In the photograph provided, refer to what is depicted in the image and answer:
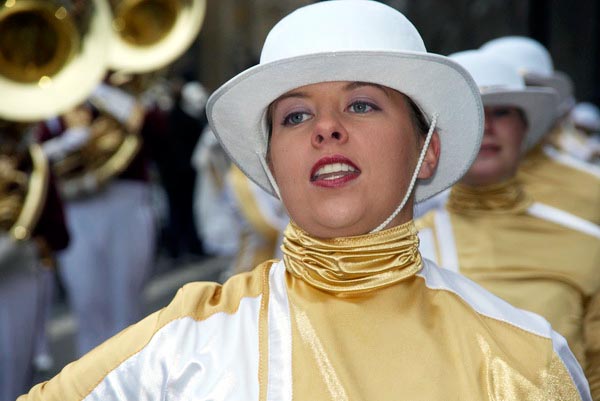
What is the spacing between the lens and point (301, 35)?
252cm

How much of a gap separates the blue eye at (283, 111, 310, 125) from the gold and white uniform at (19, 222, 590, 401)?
0.25 m

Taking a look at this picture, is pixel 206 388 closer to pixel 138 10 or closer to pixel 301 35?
pixel 301 35

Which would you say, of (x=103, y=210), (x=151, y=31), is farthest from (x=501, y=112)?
(x=151, y=31)

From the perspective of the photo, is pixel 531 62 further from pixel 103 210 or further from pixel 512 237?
pixel 103 210

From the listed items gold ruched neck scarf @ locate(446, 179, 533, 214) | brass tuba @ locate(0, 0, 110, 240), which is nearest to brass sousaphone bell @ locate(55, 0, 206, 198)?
brass tuba @ locate(0, 0, 110, 240)

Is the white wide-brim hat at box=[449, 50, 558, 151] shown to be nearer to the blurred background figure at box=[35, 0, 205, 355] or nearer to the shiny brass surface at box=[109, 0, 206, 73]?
the blurred background figure at box=[35, 0, 205, 355]

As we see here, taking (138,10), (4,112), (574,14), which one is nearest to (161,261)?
(138,10)

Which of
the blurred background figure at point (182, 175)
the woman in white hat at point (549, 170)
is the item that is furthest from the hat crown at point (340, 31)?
the blurred background figure at point (182, 175)

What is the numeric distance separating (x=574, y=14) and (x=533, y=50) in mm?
8537

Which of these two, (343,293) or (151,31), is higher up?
(343,293)

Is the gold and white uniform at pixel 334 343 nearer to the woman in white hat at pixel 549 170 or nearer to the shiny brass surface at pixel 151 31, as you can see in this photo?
the woman in white hat at pixel 549 170

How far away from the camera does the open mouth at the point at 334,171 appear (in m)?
2.50

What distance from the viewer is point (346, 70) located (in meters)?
2.51

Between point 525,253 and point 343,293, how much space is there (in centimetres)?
173
